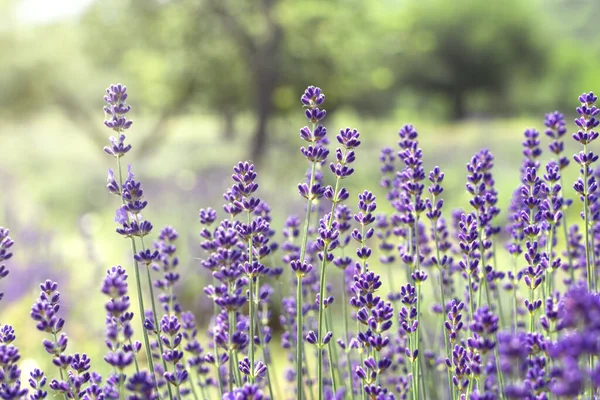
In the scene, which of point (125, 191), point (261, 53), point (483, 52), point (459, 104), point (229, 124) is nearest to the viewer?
point (125, 191)

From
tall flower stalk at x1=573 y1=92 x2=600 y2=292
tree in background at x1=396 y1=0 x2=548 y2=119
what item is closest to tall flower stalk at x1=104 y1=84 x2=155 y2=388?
tall flower stalk at x1=573 y1=92 x2=600 y2=292

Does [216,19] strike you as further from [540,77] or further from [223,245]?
[540,77]

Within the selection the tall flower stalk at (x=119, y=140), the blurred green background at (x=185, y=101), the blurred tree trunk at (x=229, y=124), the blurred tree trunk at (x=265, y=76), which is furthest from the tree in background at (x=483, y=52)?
the tall flower stalk at (x=119, y=140)

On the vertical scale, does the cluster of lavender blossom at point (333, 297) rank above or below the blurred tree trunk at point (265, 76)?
below

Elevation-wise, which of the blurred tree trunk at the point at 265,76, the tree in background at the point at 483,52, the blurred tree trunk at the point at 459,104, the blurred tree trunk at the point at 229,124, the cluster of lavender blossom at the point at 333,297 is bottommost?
the cluster of lavender blossom at the point at 333,297

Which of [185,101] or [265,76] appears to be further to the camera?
[185,101]

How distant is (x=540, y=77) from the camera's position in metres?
32.4

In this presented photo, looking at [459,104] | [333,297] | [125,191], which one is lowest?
[333,297]

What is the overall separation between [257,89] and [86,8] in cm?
627

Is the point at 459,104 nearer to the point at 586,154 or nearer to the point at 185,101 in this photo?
the point at 185,101

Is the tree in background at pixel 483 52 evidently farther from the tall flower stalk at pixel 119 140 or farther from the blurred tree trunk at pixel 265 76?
the tall flower stalk at pixel 119 140

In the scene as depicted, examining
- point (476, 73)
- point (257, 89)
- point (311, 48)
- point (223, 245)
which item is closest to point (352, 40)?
point (311, 48)

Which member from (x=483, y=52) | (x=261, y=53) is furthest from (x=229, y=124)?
(x=483, y=52)

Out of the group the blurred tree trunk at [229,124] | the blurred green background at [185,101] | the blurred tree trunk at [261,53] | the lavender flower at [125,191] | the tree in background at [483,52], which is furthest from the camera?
the tree in background at [483,52]
